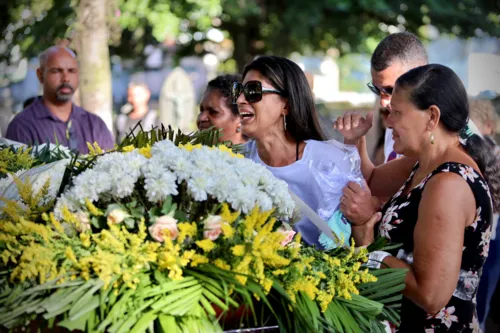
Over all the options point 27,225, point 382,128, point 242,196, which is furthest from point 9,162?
point 382,128

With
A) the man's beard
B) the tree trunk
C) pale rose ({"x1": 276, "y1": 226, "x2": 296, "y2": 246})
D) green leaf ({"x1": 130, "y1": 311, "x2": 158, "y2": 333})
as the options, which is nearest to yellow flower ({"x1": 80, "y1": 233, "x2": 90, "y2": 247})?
green leaf ({"x1": 130, "y1": 311, "x2": 158, "y2": 333})

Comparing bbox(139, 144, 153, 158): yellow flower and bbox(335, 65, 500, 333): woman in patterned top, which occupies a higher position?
bbox(139, 144, 153, 158): yellow flower

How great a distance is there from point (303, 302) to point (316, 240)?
0.86 meters

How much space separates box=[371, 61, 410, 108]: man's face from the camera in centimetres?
422

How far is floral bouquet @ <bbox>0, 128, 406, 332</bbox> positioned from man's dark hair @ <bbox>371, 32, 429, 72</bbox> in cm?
169

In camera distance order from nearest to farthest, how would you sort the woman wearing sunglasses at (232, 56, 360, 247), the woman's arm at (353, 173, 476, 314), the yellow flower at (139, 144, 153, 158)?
the yellow flower at (139, 144, 153, 158) < the woman's arm at (353, 173, 476, 314) < the woman wearing sunglasses at (232, 56, 360, 247)

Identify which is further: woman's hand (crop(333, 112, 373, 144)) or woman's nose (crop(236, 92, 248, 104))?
woman's hand (crop(333, 112, 373, 144))

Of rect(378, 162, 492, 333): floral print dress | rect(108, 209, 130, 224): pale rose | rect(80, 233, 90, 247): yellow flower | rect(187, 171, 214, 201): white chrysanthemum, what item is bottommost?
rect(378, 162, 492, 333): floral print dress

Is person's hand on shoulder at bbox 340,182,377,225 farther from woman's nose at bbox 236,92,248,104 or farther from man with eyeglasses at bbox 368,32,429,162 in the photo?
man with eyeglasses at bbox 368,32,429,162

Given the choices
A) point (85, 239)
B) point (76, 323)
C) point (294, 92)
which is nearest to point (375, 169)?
point (294, 92)

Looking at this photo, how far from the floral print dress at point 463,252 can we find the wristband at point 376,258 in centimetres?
12

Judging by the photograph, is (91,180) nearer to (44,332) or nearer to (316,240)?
(44,332)

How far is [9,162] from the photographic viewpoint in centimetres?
387

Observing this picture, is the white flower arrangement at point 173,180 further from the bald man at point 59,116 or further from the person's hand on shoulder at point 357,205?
the bald man at point 59,116
